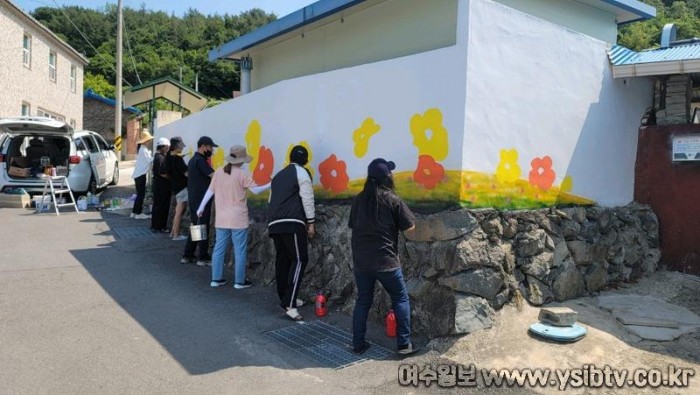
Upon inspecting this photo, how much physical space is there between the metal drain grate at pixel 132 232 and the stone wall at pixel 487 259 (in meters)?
3.22

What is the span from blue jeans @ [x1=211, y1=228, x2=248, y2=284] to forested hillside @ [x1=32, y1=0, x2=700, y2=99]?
3808 centimetres

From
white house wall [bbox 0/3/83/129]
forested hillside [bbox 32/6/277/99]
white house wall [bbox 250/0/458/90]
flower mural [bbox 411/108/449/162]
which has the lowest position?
flower mural [bbox 411/108/449/162]

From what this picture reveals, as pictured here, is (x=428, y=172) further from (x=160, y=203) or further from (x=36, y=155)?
(x=36, y=155)

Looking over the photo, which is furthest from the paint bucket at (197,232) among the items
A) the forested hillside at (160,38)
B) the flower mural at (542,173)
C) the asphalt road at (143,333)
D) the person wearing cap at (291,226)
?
the forested hillside at (160,38)

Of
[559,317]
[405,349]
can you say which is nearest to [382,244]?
[405,349]

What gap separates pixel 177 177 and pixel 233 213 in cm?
315

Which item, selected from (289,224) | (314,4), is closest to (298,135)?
(289,224)

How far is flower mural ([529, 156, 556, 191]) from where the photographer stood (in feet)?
19.0

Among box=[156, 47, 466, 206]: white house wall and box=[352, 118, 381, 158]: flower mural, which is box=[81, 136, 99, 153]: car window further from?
box=[352, 118, 381, 158]: flower mural

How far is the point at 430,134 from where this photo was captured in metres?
5.36

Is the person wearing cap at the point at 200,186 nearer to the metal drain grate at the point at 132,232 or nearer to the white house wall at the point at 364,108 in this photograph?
the white house wall at the point at 364,108

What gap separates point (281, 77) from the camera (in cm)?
1048

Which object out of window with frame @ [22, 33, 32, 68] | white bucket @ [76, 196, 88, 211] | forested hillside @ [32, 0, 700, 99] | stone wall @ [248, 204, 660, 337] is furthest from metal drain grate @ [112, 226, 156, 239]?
forested hillside @ [32, 0, 700, 99]

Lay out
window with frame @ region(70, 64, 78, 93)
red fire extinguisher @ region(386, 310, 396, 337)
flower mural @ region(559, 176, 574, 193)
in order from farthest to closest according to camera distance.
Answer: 1. window with frame @ region(70, 64, 78, 93)
2. flower mural @ region(559, 176, 574, 193)
3. red fire extinguisher @ region(386, 310, 396, 337)
